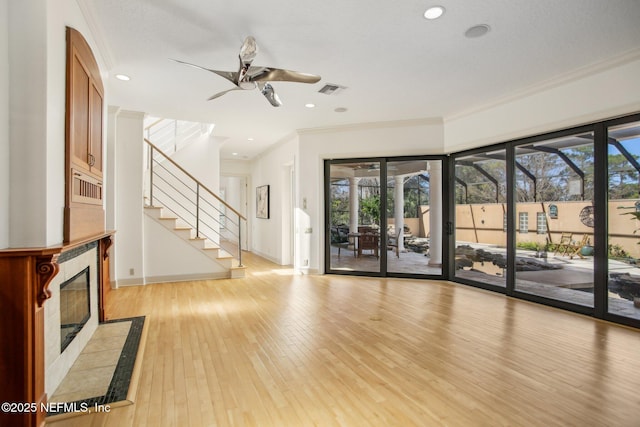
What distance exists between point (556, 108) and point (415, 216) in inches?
105

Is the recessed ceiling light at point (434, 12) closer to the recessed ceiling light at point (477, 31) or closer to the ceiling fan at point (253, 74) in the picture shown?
the recessed ceiling light at point (477, 31)

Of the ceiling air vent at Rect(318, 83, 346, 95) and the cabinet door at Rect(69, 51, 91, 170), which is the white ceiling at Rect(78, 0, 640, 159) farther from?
the cabinet door at Rect(69, 51, 91, 170)

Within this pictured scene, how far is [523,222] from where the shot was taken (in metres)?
4.55

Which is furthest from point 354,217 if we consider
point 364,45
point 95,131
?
point 95,131

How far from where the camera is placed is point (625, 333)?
325 cm

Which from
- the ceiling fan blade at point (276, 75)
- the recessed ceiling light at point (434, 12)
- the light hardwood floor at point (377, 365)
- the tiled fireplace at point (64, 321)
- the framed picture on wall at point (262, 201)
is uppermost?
the recessed ceiling light at point (434, 12)

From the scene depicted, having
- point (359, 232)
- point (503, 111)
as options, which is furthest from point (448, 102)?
point (359, 232)

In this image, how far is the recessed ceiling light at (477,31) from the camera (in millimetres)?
2830

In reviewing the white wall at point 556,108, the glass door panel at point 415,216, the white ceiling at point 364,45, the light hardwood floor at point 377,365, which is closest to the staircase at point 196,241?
the light hardwood floor at point 377,365

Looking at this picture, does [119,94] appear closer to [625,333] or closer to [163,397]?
[163,397]

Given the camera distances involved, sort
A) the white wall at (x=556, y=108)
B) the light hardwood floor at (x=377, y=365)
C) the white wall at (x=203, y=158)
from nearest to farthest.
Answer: the light hardwood floor at (x=377, y=365) → the white wall at (x=556, y=108) → the white wall at (x=203, y=158)

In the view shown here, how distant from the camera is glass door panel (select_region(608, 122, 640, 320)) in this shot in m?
3.42

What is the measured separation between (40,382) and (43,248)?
81 centimetres

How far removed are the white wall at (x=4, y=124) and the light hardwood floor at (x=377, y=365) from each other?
1237 mm
